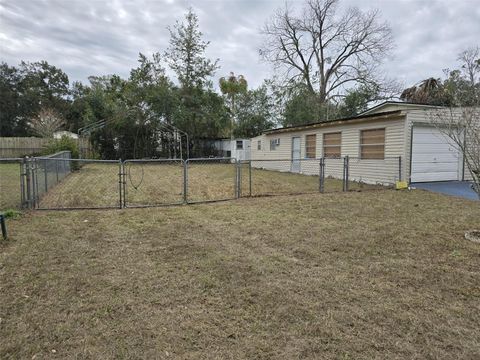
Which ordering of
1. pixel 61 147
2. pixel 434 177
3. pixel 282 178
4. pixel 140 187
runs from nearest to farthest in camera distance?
1. pixel 140 187
2. pixel 434 177
3. pixel 282 178
4. pixel 61 147

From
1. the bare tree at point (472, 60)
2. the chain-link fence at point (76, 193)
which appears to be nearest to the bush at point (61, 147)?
the chain-link fence at point (76, 193)

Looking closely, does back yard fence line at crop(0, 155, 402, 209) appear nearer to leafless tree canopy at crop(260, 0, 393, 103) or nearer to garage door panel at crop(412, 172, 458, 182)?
garage door panel at crop(412, 172, 458, 182)

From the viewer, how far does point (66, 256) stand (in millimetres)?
3951

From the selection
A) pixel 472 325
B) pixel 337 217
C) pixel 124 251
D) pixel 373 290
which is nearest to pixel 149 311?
pixel 124 251

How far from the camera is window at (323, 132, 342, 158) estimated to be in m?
13.4

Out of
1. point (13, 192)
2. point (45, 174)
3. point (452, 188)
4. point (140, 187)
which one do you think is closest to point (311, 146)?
point (452, 188)

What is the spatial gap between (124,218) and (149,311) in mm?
3718

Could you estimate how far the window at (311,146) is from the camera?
49.8 feet

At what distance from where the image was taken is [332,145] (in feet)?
45.7

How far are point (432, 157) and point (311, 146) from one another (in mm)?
5629

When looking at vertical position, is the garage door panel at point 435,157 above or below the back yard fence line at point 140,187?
above

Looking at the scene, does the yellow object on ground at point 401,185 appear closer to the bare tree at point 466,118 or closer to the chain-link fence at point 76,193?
→ the bare tree at point 466,118

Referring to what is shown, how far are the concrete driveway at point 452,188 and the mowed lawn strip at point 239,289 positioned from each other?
4.02 metres

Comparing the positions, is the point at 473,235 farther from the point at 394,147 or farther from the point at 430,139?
the point at 430,139
